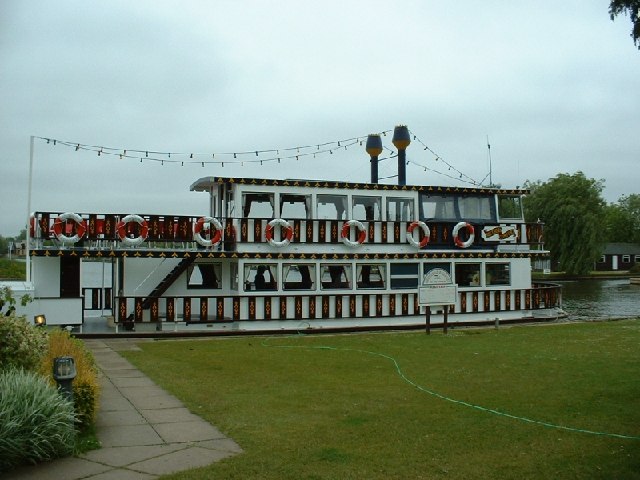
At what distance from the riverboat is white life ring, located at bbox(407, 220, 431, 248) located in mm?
35

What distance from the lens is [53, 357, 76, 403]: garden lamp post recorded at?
24.8 feet

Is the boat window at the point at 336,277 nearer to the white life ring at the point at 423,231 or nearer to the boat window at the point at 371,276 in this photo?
the boat window at the point at 371,276

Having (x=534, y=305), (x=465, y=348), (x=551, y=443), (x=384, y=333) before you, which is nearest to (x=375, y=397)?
(x=551, y=443)

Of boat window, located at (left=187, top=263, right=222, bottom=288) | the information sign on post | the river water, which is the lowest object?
the river water

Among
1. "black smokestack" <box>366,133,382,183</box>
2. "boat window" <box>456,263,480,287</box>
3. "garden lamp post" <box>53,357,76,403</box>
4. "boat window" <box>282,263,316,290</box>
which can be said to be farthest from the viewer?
"black smokestack" <box>366,133,382,183</box>

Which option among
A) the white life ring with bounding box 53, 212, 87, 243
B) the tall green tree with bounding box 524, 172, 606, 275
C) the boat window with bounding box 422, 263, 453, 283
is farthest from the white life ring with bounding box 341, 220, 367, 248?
the tall green tree with bounding box 524, 172, 606, 275

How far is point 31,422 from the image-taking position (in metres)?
6.89

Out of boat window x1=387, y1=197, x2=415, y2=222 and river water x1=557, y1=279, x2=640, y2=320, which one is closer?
boat window x1=387, y1=197, x2=415, y2=222

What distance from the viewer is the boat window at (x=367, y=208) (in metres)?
22.7

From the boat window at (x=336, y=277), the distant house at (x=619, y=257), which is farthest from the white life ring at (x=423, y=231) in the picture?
the distant house at (x=619, y=257)

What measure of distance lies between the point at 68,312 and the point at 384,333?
9.27 meters

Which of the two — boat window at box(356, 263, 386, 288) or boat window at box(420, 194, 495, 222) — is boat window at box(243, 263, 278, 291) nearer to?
boat window at box(356, 263, 386, 288)

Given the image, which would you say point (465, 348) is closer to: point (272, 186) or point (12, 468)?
point (272, 186)

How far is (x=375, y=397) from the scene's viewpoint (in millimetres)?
10203
